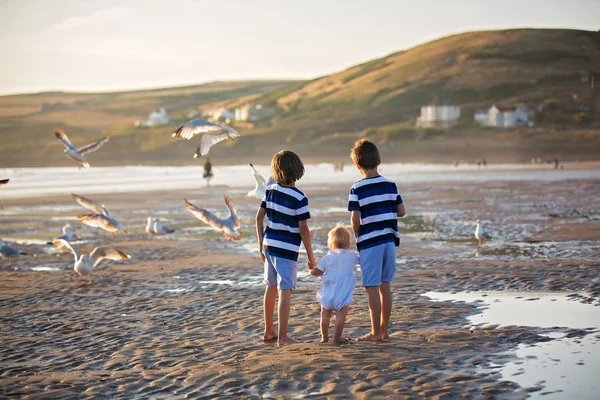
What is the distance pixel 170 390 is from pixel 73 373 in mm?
1126

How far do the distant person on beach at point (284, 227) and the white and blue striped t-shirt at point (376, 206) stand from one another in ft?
1.65

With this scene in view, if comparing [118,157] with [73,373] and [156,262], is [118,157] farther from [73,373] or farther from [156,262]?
[73,373]

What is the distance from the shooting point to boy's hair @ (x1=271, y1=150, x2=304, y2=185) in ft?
22.6

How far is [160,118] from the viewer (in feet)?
504

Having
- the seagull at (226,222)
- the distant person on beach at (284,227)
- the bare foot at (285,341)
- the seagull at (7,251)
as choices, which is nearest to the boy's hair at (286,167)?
the distant person on beach at (284,227)

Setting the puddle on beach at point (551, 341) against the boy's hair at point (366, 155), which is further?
the boy's hair at point (366, 155)

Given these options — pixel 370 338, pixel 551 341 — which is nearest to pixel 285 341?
pixel 370 338

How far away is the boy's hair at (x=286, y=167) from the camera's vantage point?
6.90 meters

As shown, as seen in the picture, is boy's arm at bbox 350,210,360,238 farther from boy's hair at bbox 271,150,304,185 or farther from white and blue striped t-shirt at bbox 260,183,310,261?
boy's hair at bbox 271,150,304,185

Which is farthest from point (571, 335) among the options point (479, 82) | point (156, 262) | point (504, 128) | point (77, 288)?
point (479, 82)

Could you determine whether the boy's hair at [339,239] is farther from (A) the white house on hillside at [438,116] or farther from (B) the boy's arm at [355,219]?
(A) the white house on hillside at [438,116]

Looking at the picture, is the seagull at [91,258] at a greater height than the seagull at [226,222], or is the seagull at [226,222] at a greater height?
the seagull at [226,222]

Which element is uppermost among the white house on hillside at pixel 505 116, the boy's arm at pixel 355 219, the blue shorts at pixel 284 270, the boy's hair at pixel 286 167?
the white house on hillside at pixel 505 116

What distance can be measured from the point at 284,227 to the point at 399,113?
121419 millimetres
